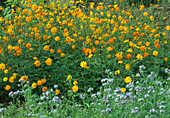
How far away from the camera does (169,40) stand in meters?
4.96

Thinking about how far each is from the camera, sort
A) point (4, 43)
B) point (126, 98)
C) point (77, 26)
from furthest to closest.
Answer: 1. point (77, 26)
2. point (4, 43)
3. point (126, 98)

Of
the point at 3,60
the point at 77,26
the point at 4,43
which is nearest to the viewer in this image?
the point at 3,60

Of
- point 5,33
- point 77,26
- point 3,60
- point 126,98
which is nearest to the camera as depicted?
point 126,98

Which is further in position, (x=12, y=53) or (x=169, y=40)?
(x=169, y=40)

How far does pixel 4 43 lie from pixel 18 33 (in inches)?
20.0

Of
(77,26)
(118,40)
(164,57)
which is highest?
(77,26)

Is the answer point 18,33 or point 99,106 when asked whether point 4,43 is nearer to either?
point 18,33

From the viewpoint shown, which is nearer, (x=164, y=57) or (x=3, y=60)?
(x=3, y=60)

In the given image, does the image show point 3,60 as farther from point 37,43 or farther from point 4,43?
point 37,43

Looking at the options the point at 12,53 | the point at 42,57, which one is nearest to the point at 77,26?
the point at 42,57

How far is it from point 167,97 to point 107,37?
195 cm

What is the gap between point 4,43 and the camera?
4.42 metres

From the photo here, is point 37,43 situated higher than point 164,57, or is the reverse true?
point 37,43

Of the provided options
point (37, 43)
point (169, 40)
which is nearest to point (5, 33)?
point (37, 43)
